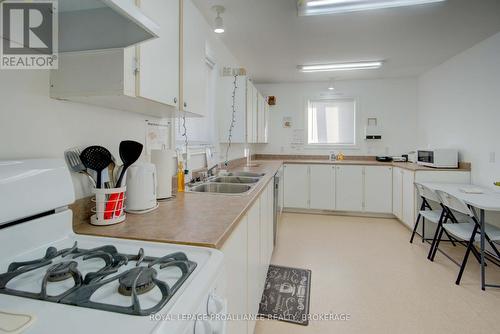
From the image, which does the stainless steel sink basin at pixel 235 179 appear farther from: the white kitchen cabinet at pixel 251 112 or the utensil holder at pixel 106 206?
the utensil holder at pixel 106 206

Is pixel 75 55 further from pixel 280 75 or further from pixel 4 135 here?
pixel 280 75

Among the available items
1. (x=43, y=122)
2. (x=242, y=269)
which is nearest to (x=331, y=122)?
(x=242, y=269)

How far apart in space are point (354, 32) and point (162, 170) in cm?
252

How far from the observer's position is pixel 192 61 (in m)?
1.49

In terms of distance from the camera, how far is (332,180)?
14.2 feet

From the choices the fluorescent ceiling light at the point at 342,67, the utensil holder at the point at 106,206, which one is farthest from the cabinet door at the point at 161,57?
the fluorescent ceiling light at the point at 342,67

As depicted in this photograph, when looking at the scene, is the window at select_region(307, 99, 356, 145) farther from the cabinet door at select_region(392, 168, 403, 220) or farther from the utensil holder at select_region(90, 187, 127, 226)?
the utensil holder at select_region(90, 187, 127, 226)

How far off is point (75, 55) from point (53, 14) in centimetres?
13

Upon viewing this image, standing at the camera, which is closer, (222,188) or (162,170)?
(162,170)

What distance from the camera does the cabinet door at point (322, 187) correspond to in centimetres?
433

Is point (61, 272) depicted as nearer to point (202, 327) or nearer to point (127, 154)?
point (202, 327)

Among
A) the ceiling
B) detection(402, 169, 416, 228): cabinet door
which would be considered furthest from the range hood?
detection(402, 169, 416, 228): cabinet door

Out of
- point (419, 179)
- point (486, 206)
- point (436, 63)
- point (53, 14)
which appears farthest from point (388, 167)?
point (53, 14)

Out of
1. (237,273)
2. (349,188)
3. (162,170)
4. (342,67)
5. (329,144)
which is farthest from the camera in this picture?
(329,144)
